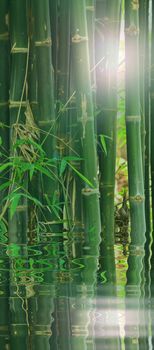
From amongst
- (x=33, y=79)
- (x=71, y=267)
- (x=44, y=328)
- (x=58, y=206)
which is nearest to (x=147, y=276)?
(x=71, y=267)

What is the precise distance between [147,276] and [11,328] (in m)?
0.54

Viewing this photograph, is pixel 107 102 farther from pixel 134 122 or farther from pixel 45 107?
pixel 45 107

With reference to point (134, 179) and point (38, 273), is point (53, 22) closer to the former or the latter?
point (134, 179)

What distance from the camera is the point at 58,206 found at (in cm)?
226

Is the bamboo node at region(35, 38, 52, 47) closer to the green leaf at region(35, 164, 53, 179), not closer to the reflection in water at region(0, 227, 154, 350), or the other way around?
the green leaf at region(35, 164, 53, 179)

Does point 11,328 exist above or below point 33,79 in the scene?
below

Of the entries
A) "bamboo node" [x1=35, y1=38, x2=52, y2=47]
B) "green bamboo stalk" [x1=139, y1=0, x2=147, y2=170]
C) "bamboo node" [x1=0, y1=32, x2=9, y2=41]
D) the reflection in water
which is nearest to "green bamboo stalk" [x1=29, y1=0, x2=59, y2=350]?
"bamboo node" [x1=35, y1=38, x2=52, y2=47]

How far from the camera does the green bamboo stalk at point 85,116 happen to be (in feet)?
7.04

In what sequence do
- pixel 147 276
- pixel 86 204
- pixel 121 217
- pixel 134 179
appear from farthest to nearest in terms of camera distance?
pixel 121 217 → pixel 134 179 → pixel 86 204 → pixel 147 276

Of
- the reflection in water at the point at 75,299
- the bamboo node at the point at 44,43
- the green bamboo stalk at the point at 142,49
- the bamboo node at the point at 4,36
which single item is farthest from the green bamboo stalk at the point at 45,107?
the green bamboo stalk at the point at 142,49

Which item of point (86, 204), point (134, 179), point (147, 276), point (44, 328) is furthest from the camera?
Answer: point (134, 179)

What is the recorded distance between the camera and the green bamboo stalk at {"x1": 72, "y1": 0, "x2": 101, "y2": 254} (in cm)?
215

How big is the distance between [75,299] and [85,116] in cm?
93

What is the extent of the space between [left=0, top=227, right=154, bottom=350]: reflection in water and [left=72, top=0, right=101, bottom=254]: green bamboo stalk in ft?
0.65
